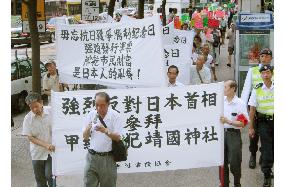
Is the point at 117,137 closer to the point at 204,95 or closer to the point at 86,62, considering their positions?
the point at 204,95

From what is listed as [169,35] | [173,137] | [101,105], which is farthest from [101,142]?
[169,35]

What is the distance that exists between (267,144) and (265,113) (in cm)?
47

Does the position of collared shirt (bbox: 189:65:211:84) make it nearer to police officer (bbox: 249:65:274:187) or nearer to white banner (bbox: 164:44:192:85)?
white banner (bbox: 164:44:192:85)

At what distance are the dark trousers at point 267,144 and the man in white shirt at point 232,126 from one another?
0.60 metres

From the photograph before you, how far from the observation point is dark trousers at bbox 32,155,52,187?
23.5 ft

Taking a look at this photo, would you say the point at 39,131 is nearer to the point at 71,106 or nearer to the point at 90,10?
the point at 71,106

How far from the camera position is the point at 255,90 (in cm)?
780

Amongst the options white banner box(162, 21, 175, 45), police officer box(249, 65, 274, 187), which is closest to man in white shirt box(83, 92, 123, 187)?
police officer box(249, 65, 274, 187)

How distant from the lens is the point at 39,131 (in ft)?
22.9

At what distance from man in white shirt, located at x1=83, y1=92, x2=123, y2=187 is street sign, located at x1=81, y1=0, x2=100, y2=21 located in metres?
10.7

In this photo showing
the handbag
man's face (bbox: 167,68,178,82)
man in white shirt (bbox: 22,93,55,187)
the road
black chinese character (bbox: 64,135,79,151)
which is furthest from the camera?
man's face (bbox: 167,68,178,82)

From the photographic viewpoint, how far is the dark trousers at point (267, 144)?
780cm

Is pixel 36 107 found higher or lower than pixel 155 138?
higher

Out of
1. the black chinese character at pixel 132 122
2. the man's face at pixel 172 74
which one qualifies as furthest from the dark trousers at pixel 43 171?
the man's face at pixel 172 74
